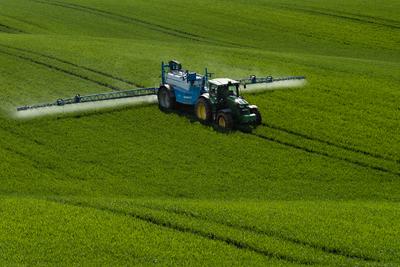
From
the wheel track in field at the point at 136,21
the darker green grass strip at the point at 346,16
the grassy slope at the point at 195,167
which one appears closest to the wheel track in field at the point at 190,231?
the grassy slope at the point at 195,167

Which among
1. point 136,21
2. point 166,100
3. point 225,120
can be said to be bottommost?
point 136,21

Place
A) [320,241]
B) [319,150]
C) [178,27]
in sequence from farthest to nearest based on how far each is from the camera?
[178,27] < [319,150] < [320,241]

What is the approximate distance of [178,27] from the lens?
201 ft

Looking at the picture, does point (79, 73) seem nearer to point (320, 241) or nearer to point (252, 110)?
point (252, 110)

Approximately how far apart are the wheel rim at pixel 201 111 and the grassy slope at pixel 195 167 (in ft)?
1.92

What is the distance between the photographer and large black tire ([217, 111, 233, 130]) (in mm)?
31109

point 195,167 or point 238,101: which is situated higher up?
point 238,101

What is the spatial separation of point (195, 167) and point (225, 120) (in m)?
4.18

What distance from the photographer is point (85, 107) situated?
34.0 m

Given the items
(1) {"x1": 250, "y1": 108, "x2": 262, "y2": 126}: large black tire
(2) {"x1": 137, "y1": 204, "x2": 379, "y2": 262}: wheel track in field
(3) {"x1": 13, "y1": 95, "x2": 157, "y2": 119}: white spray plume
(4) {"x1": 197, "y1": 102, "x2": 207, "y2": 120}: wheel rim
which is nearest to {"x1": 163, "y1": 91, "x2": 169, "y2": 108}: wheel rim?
(3) {"x1": 13, "y1": 95, "x2": 157, "y2": 119}: white spray plume

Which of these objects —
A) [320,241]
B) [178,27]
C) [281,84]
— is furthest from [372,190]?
[178,27]

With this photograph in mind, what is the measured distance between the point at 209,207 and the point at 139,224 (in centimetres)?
263

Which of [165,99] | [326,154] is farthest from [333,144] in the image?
[165,99]

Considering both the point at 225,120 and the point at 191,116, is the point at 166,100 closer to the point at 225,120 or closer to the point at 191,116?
the point at 191,116
